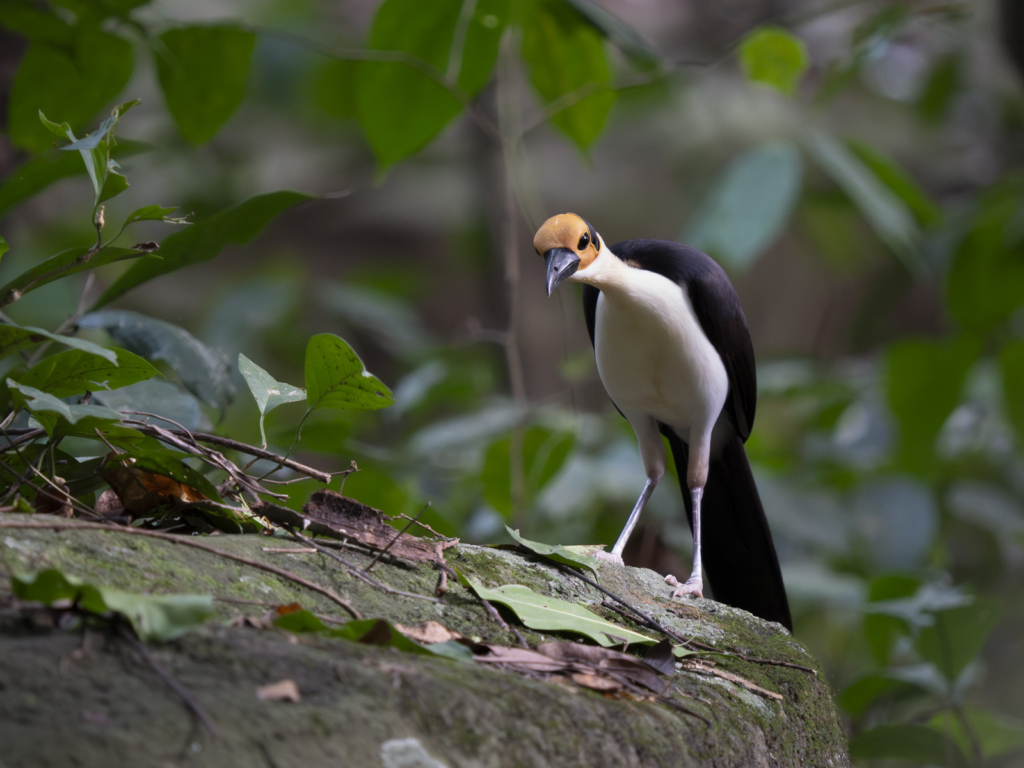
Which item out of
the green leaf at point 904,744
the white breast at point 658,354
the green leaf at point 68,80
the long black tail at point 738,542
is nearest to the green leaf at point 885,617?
the green leaf at point 904,744

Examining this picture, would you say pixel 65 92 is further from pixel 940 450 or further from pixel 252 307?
pixel 940 450

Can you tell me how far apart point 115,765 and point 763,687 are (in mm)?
1310

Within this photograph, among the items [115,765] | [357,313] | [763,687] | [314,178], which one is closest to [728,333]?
[763,687]

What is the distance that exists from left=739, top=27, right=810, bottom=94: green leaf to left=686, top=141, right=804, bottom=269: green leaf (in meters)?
0.80

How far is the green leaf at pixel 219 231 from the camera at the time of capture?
230 cm

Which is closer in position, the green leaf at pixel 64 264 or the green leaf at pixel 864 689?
the green leaf at pixel 64 264

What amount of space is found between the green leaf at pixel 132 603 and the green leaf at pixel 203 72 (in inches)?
89.8

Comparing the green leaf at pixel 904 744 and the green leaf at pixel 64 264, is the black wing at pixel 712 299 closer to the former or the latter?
the green leaf at pixel 904 744

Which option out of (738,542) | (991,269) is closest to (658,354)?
(738,542)

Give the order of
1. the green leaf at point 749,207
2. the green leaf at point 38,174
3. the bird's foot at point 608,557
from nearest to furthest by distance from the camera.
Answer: the green leaf at point 38,174 → the bird's foot at point 608,557 → the green leaf at point 749,207

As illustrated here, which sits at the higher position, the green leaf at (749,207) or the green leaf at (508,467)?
the green leaf at (749,207)

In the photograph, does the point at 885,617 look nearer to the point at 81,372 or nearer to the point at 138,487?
the point at 138,487

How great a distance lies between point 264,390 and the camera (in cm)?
181

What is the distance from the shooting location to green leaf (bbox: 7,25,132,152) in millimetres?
2889
